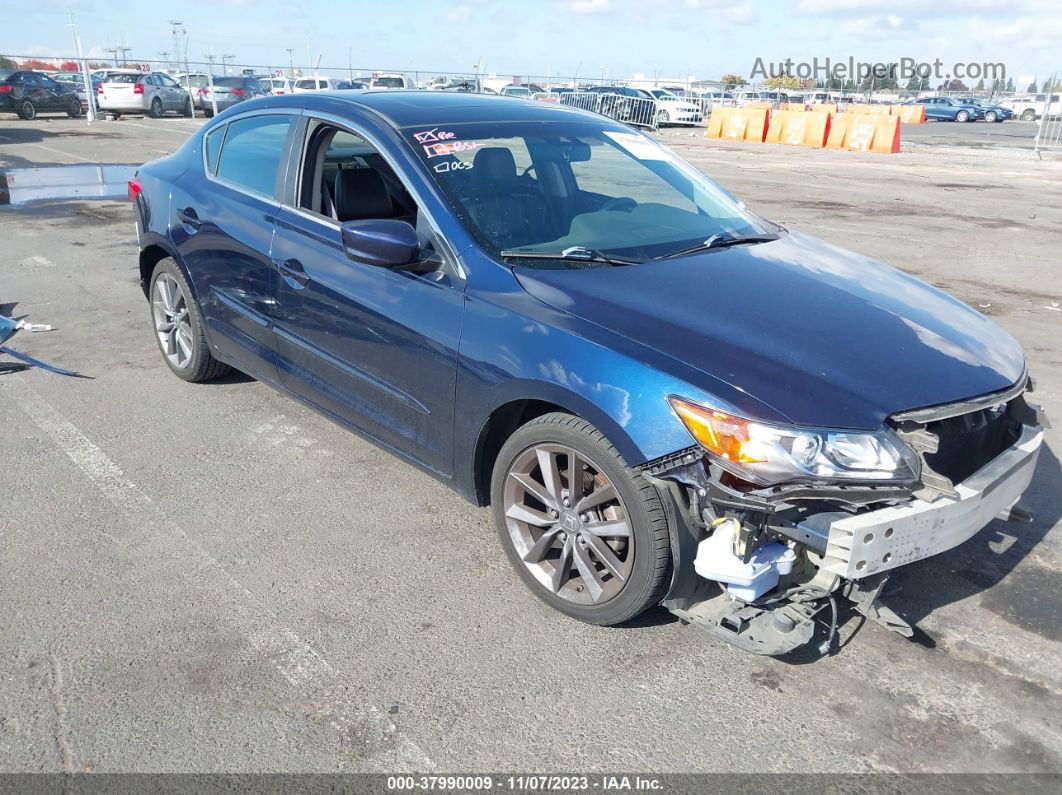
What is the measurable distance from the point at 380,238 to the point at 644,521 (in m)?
1.47

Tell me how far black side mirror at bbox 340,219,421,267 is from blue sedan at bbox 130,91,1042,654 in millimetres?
12

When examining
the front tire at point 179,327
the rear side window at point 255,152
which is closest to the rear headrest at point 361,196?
the rear side window at point 255,152

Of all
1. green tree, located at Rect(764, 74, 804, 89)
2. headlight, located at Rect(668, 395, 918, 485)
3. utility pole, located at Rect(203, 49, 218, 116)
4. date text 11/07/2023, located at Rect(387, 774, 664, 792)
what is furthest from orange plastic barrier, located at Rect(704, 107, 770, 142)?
green tree, located at Rect(764, 74, 804, 89)

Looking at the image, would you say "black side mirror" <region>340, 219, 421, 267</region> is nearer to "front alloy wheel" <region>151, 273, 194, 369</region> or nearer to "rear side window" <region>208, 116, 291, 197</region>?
"rear side window" <region>208, 116, 291, 197</region>

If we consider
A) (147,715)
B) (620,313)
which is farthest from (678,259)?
(147,715)

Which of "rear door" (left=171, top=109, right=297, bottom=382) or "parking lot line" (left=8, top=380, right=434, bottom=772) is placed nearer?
"parking lot line" (left=8, top=380, right=434, bottom=772)

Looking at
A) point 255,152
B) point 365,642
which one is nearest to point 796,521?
point 365,642

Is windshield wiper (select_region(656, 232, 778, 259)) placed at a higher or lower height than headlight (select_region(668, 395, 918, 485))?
higher

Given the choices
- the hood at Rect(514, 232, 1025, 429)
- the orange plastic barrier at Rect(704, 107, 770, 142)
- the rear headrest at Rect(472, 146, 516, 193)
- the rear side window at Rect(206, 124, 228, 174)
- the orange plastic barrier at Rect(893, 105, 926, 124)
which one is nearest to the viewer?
the hood at Rect(514, 232, 1025, 429)

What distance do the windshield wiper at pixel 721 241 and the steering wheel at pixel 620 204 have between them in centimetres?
38

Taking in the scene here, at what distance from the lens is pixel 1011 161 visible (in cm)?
2261

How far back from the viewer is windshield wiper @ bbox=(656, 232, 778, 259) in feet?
12.0

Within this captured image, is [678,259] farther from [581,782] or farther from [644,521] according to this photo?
[581,782]

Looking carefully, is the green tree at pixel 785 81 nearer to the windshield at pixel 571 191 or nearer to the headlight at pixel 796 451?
the windshield at pixel 571 191
